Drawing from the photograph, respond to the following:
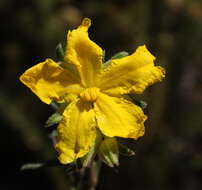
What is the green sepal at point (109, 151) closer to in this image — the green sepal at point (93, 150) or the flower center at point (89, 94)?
the green sepal at point (93, 150)

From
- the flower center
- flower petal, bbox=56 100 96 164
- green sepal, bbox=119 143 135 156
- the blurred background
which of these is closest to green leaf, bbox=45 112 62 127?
flower petal, bbox=56 100 96 164

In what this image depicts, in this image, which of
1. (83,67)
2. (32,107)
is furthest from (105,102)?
(32,107)

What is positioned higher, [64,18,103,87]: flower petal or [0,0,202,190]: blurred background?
[64,18,103,87]: flower petal

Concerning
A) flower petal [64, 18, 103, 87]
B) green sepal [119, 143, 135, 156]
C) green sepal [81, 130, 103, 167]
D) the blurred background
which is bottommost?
the blurred background

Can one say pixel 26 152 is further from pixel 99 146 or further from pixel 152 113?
pixel 99 146

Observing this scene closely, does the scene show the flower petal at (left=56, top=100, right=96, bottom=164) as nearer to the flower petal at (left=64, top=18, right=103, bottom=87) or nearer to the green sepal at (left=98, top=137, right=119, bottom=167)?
the green sepal at (left=98, top=137, right=119, bottom=167)

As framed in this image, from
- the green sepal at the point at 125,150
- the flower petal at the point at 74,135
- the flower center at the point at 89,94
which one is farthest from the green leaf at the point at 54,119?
the green sepal at the point at 125,150

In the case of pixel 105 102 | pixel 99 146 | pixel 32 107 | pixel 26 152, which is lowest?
pixel 26 152
